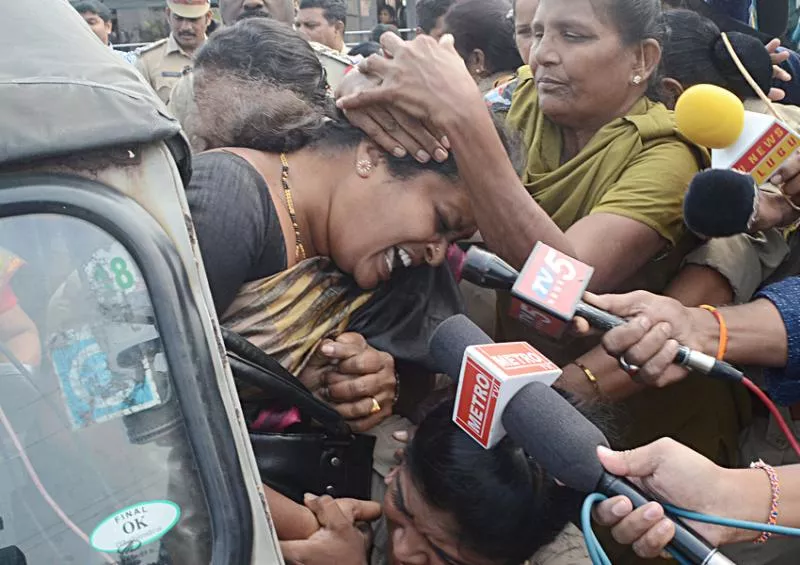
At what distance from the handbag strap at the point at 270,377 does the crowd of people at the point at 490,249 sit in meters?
0.08

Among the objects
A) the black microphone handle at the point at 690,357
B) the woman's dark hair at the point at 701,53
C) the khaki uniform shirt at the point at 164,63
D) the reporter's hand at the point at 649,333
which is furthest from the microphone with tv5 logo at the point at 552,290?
the khaki uniform shirt at the point at 164,63

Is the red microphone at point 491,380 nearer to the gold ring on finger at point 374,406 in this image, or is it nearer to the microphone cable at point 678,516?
the microphone cable at point 678,516

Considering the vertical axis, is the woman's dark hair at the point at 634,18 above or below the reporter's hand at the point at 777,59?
above

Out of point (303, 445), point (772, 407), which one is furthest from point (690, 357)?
point (303, 445)

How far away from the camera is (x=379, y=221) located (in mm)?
1634

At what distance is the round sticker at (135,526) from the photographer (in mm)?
892

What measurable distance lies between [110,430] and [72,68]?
42 centimetres

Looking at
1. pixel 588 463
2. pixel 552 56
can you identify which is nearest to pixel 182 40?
pixel 552 56

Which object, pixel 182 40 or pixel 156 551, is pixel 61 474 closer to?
pixel 156 551

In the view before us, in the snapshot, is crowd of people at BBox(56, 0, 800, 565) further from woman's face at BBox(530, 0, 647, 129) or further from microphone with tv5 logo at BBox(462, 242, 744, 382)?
microphone with tv5 logo at BBox(462, 242, 744, 382)

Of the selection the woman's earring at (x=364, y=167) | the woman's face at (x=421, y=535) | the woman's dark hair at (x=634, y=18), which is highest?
the woman's dark hair at (x=634, y=18)

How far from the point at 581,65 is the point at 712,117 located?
47 centimetres

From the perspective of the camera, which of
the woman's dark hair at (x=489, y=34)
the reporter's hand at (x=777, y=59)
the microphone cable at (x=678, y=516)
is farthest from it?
the woman's dark hair at (x=489, y=34)

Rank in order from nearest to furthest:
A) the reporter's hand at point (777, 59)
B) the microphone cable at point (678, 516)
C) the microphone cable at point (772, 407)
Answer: the microphone cable at point (678, 516) → the microphone cable at point (772, 407) → the reporter's hand at point (777, 59)
